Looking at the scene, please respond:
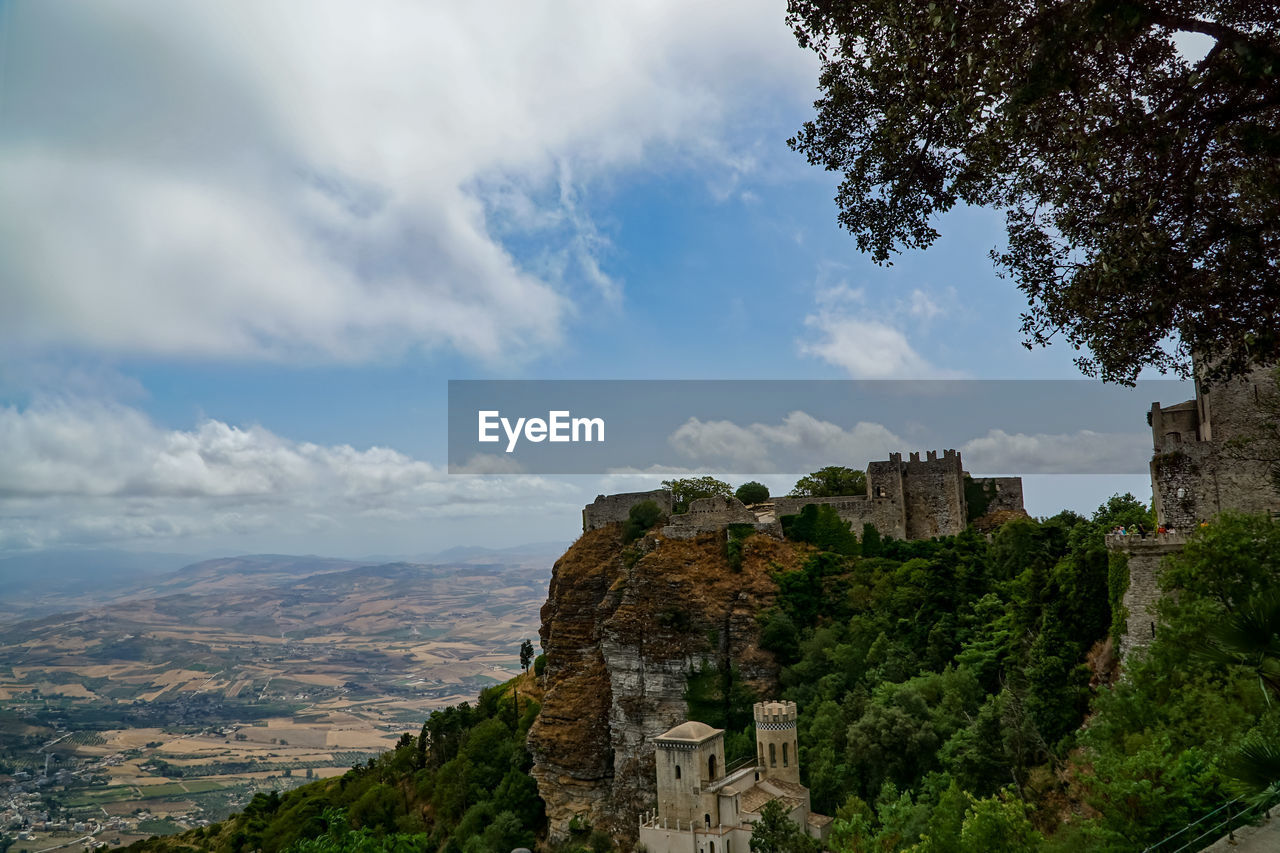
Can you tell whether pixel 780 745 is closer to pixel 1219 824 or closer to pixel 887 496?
pixel 887 496

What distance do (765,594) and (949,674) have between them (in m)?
11.1

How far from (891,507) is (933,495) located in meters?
2.42

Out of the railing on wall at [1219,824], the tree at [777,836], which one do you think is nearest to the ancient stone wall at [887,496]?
the tree at [777,836]

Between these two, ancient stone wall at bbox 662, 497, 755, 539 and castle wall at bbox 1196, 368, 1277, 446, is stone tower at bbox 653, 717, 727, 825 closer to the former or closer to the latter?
ancient stone wall at bbox 662, 497, 755, 539

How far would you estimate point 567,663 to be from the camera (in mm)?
42375

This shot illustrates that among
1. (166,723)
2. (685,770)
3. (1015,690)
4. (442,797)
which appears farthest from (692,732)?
(166,723)

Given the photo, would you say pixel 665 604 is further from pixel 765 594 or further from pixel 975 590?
pixel 975 590

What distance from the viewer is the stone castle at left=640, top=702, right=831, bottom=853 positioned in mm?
30156

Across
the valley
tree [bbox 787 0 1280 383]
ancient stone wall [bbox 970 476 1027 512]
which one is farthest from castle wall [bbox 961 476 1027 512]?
the valley

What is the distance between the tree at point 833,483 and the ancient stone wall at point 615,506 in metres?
7.73

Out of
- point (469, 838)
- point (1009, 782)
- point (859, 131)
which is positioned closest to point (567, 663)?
point (469, 838)

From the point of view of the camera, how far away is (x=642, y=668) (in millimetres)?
37531

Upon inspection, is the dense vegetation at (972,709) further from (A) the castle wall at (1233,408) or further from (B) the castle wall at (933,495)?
(A) the castle wall at (1233,408)

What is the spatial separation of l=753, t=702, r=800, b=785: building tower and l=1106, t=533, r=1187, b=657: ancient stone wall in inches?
576
